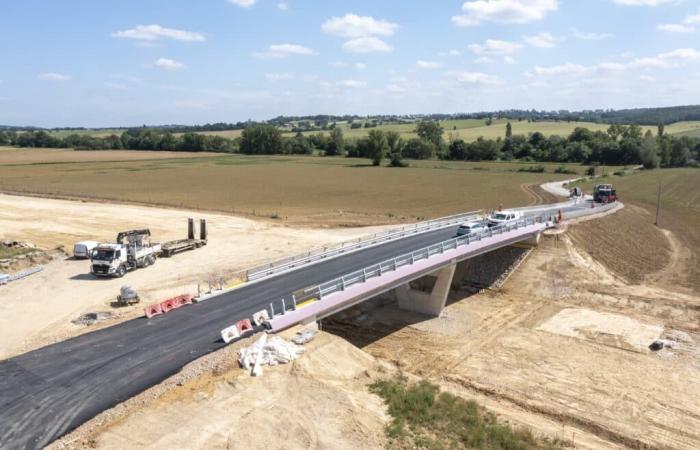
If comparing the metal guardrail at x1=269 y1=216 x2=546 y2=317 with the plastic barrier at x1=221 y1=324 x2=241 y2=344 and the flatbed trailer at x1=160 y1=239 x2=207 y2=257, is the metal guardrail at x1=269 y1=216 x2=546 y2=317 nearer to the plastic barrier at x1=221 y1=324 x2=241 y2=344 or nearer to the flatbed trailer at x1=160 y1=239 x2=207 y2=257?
the plastic barrier at x1=221 y1=324 x2=241 y2=344

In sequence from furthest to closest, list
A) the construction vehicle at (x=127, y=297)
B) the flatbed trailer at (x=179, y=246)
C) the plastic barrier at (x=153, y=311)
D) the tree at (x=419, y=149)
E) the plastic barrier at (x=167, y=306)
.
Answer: the tree at (x=419, y=149) → the flatbed trailer at (x=179, y=246) → the construction vehicle at (x=127, y=297) → the plastic barrier at (x=167, y=306) → the plastic barrier at (x=153, y=311)

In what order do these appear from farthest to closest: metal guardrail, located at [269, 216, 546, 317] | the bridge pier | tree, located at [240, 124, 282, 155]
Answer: tree, located at [240, 124, 282, 155] < the bridge pier < metal guardrail, located at [269, 216, 546, 317]

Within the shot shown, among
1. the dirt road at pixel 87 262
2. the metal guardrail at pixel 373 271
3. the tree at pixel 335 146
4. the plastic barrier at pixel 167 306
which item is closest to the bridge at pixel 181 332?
the metal guardrail at pixel 373 271

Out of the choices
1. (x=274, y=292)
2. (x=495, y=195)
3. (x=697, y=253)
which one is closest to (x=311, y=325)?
(x=274, y=292)

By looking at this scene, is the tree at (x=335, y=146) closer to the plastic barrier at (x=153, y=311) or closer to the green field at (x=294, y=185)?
the green field at (x=294, y=185)

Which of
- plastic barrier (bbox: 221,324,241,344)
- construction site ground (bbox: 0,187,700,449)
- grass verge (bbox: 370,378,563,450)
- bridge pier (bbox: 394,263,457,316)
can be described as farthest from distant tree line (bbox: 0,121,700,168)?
grass verge (bbox: 370,378,563,450)

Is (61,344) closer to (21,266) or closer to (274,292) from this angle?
(274,292)
